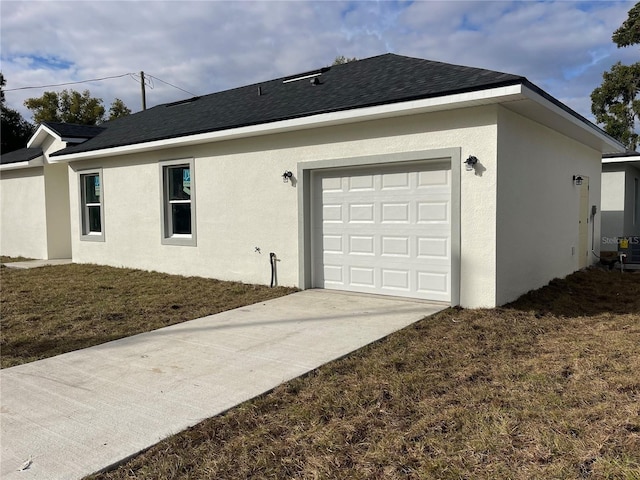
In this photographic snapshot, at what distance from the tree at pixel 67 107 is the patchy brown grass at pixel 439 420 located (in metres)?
37.3

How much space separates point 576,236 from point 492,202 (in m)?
5.01

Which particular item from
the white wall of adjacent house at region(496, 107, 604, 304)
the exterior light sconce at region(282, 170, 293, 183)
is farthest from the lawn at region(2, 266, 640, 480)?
the exterior light sconce at region(282, 170, 293, 183)

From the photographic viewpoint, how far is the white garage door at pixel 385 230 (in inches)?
284

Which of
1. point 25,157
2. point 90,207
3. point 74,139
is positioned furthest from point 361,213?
point 25,157

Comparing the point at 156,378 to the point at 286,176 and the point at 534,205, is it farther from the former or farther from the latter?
the point at 534,205

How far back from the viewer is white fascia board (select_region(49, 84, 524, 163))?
6105 millimetres

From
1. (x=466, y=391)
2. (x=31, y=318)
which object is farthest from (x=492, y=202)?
(x=31, y=318)

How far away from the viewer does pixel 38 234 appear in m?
14.4

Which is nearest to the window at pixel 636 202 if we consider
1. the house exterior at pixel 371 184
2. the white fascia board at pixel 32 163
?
the house exterior at pixel 371 184

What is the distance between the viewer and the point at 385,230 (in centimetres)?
771

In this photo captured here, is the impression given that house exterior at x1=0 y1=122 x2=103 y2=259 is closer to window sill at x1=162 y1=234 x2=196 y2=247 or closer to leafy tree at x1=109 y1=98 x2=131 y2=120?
window sill at x1=162 y1=234 x2=196 y2=247

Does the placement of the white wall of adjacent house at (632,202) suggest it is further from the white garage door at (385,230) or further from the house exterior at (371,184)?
the white garage door at (385,230)

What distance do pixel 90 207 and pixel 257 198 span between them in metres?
6.15

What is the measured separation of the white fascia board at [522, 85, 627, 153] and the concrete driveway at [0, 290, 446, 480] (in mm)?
3069
